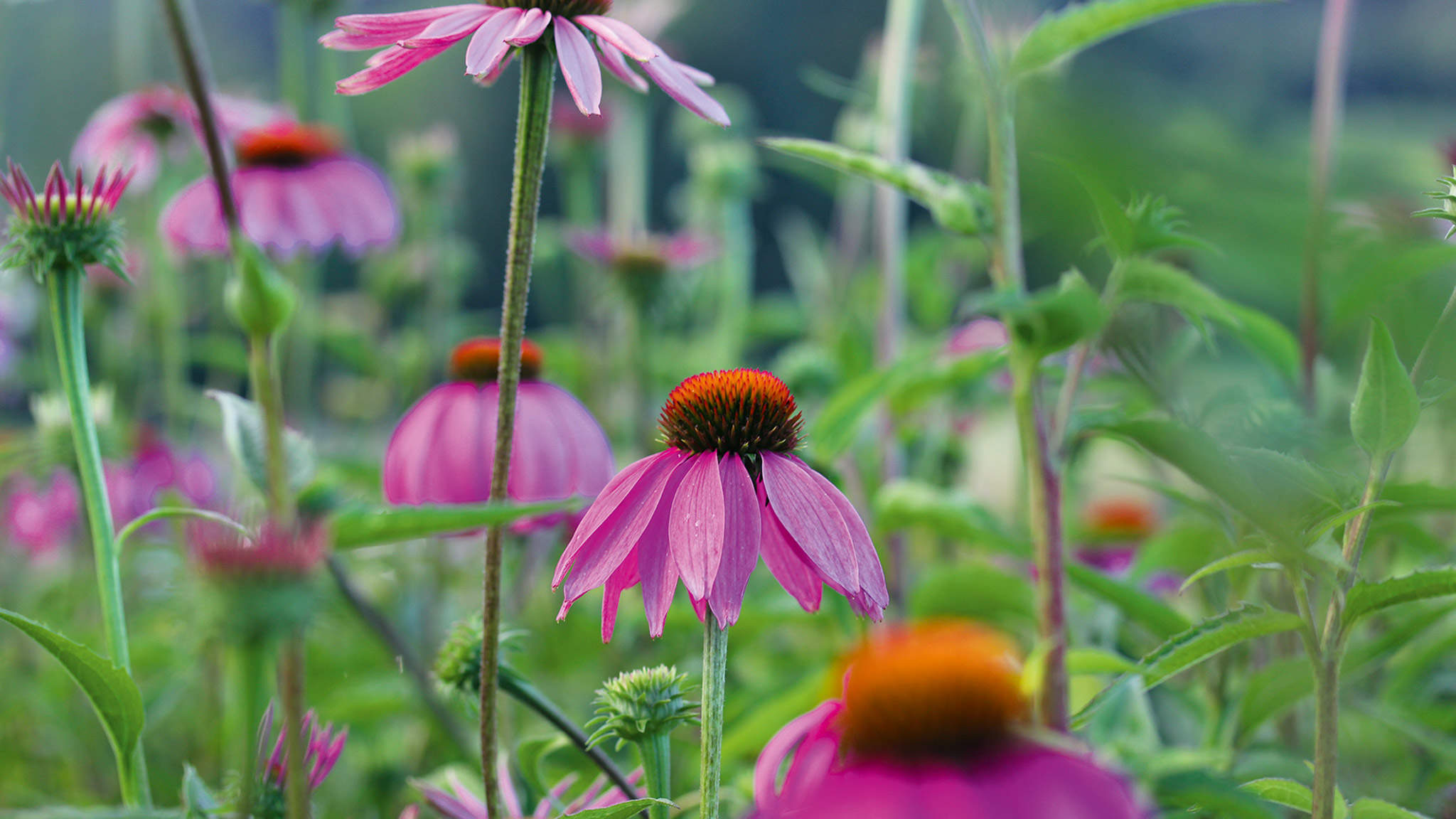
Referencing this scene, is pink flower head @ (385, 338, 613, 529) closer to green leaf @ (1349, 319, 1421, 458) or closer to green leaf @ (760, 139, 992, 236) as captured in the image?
green leaf @ (760, 139, 992, 236)

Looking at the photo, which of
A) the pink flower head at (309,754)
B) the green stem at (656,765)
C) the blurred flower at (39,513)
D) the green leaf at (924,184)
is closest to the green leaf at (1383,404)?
the green leaf at (924,184)

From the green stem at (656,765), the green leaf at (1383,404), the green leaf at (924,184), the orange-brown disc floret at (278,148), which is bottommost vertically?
the green stem at (656,765)

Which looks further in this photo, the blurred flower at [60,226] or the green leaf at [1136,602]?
the green leaf at [1136,602]

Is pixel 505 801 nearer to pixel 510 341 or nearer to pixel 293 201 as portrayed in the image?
pixel 510 341

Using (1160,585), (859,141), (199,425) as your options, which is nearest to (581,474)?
(1160,585)

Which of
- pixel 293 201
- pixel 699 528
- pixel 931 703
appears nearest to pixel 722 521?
pixel 699 528

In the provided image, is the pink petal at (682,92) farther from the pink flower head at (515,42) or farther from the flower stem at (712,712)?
the flower stem at (712,712)

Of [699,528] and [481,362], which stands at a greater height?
[481,362]
